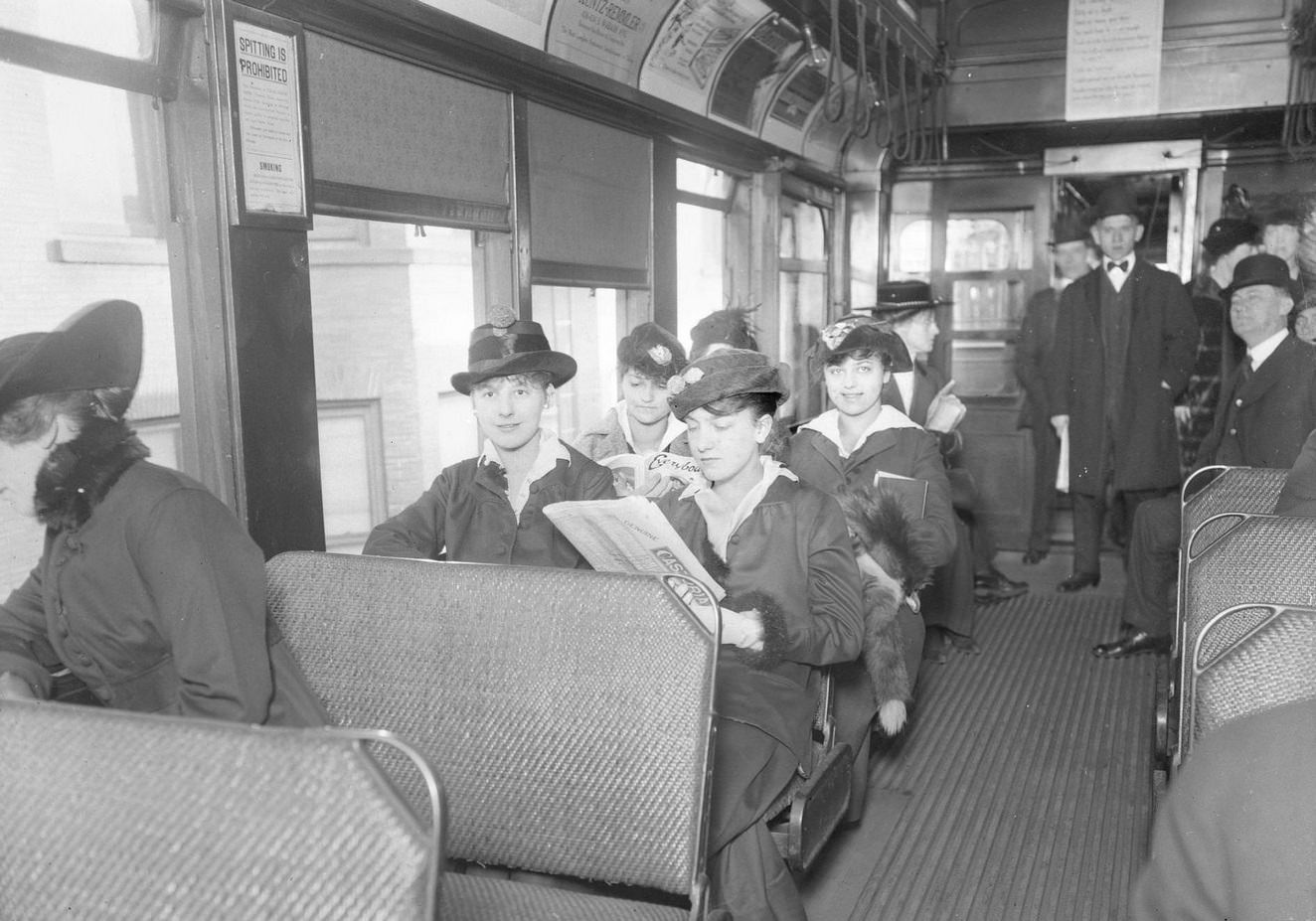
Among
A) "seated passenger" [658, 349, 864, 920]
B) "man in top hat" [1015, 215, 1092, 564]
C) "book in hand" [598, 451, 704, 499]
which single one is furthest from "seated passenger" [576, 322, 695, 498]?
"man in top hat" [1015, 215, 1092, 564]

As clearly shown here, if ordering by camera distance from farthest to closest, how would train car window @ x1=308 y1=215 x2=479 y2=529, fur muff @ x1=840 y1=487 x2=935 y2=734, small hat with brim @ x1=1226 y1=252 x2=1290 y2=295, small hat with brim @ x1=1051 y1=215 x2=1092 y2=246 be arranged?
small hat with brim @ x1=1051 y1=215 x2=1092 y2=246
small hat with brim @ x1=1226 y1=252 x2=1290 y2=295
train car window @ x1=308 y1=215 x2=479 y2=529
fur muff @ x1=840 y1=487 x2=935 y2=734

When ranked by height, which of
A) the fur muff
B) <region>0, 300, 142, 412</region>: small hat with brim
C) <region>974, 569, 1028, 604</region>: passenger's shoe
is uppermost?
<region>0, 300, 142, 412</region>: small hat with brim

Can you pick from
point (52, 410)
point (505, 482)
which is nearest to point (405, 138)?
point (505, 482)

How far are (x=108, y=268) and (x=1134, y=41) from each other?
557cm

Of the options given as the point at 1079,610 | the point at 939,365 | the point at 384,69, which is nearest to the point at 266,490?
the point at 384,69

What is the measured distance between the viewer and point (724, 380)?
2.80 metres

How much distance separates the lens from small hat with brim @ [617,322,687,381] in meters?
4.35

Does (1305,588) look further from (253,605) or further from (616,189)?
(616,189)

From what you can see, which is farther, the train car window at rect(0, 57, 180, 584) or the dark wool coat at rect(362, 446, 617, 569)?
the dark wool coat at rect(362, 446, 617, 569)

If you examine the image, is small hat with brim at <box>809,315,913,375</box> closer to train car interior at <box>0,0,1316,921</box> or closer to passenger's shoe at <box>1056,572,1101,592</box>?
train car interior at <box>0,0,1316,921</box>

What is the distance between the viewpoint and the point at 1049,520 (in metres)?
7.68

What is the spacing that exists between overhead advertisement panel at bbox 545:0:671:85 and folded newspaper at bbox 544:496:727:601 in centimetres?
238

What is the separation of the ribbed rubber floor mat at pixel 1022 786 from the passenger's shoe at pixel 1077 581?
0.79 meters

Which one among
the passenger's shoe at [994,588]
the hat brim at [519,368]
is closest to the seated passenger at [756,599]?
the hat brim at [519,368]
